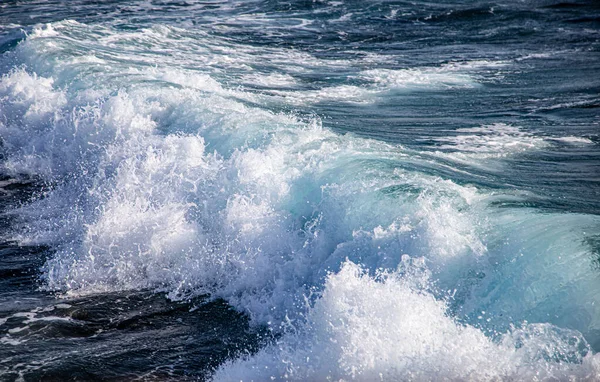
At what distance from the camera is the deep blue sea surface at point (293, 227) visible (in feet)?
17.5

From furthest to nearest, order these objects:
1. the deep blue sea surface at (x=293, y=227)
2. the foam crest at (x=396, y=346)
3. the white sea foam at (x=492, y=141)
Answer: the white sea foam at (x=492, y=141) → the deep blue sea surface at (x=293, y=227) → the foam crest at (x=396, y=346)

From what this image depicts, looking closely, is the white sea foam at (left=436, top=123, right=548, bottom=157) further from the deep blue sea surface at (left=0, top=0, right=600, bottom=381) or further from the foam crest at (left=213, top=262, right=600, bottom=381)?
the foam crest at (left=213, top=262, right=600, bottom=381)


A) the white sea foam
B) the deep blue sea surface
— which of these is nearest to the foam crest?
the deep blue sea surface

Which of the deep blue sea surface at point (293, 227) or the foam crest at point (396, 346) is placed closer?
the foam crest at point (396, 346)

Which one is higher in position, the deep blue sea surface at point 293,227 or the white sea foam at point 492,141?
the deep blue sea surface at point 293,227

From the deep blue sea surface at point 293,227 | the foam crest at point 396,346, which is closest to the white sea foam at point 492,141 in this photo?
the deep blue sea surface at point 293,227

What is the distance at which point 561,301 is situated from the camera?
5.43m

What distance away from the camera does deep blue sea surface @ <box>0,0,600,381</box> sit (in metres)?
5.34

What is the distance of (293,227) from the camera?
23.9 ft

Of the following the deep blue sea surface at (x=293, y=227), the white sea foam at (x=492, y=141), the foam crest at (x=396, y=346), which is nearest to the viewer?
the foam crest at (x=396, y=346)

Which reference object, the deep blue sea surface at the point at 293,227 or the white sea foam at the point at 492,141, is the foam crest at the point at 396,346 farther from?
the white sea foam at the point at 492,141

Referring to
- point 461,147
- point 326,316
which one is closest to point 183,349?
point 326,316

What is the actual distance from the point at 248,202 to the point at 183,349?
236cm

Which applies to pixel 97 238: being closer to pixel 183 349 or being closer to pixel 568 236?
pixel 183 349
